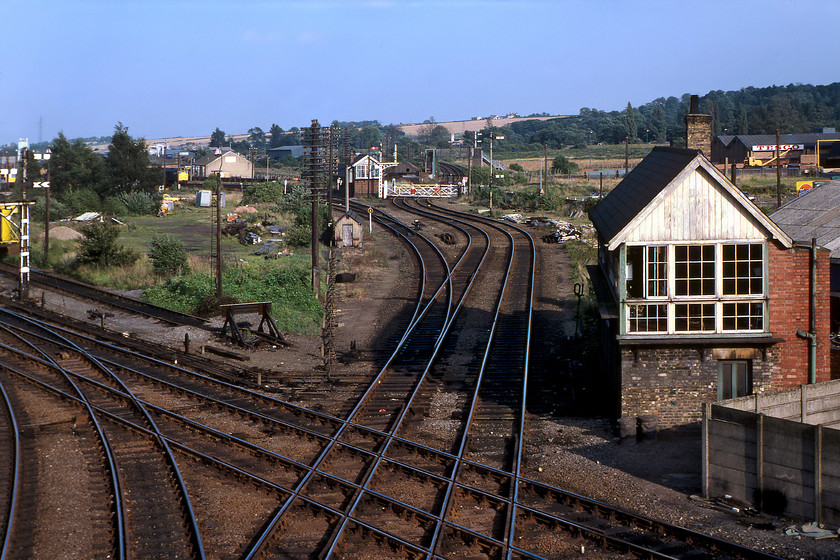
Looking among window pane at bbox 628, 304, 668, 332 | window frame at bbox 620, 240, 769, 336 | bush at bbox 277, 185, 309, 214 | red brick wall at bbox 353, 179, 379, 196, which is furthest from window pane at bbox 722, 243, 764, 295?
red brick wall at bbox 353, 179, 379, 196

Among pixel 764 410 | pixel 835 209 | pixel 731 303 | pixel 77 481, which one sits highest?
pixel 835 209

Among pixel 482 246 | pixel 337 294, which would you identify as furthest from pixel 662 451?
pixel 482 246

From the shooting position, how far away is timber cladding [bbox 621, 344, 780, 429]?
16.3 metres

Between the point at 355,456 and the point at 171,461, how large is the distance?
3.09m

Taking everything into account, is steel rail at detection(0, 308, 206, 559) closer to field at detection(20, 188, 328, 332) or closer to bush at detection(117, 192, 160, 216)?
field at detection(20, 188, 328, 332)

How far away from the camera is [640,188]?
18.7 m

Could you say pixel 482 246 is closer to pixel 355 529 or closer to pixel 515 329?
pixel 515 329

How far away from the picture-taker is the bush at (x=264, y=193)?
73.8 meters

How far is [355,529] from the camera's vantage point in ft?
39.6

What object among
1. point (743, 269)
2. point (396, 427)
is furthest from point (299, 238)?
point (743, 269)

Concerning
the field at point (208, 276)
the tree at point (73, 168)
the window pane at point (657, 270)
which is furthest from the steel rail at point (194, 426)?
the tree at point (73, 168)

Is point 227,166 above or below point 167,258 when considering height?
above

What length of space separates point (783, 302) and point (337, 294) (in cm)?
1911

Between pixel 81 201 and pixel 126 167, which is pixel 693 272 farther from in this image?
pixel 126 167
